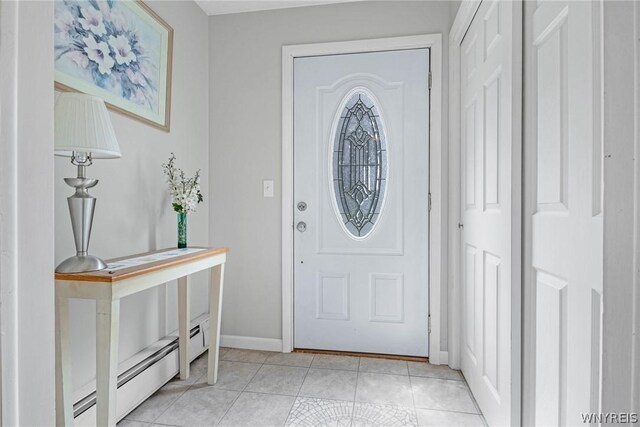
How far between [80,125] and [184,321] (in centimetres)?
123

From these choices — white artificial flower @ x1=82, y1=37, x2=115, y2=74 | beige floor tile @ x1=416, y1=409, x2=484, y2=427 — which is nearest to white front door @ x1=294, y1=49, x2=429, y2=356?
beige floor tile @ x1=416, y1=409, x2=484, y2=427

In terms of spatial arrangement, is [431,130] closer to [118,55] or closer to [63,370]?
[118,55]

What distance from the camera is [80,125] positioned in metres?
1.13

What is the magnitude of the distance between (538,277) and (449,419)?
2.96ft

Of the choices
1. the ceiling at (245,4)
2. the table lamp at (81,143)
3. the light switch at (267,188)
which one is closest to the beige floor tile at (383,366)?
the light switch at (267,188)

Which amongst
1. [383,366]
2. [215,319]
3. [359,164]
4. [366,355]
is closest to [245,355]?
[215,319]

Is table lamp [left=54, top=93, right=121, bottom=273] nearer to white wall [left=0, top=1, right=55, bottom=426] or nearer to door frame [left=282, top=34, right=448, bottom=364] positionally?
white wall [left=0, top=1, right=55, bottom=426]

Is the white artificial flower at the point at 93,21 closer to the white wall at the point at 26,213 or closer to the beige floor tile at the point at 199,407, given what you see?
the white wall at the point at 26,213

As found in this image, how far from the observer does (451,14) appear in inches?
83.6

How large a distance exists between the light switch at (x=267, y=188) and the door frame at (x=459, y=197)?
120 centimetres

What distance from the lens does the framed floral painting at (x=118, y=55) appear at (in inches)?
54.3

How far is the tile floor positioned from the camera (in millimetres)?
1603

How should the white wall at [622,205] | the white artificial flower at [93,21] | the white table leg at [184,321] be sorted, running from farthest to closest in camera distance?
the white table leg at [184,321], the white artificial flower at [93,21], the white wall at [622,205]

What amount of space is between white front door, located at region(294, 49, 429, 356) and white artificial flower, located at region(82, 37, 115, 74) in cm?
114
